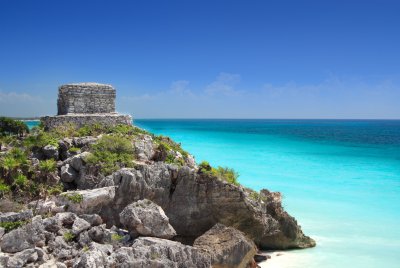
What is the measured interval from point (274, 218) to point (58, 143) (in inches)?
309

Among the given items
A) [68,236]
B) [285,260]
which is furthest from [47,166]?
[285,260]

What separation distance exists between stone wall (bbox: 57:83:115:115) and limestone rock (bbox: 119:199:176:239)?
9.26m

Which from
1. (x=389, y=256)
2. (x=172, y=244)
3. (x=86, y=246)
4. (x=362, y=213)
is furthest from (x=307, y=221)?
(x=86, y=246)

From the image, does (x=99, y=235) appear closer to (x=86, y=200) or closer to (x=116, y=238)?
(x=116, y=238)

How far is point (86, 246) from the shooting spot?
829 centimetres

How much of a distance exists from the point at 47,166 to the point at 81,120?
5.09 m

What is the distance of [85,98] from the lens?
57.0ft

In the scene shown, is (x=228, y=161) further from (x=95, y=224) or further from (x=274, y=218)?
(x=95, y=224)

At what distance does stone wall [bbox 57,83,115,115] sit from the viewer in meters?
17.2

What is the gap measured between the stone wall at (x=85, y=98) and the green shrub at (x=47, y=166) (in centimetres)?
555

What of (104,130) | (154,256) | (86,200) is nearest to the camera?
(154,256)

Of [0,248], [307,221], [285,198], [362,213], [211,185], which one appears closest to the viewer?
[0,248]

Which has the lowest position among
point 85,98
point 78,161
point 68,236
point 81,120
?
point 68,236

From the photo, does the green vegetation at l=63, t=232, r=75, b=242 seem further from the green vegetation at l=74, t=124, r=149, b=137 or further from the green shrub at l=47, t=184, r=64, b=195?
the green vegetation at l=74, t=124, r=149, b=137
